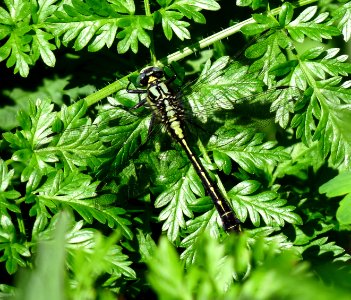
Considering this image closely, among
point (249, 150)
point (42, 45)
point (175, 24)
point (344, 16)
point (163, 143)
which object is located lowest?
point (249, 150)

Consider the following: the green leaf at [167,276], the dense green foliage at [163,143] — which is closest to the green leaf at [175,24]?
the dense green foliage at [163,143]

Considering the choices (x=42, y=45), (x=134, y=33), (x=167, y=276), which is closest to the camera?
(x=167, y=276)

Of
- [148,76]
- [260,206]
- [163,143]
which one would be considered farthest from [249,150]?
[148,76]

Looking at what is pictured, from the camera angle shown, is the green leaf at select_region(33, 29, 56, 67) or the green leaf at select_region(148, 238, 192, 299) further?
the green leaf at select_region(33, 29, 56, 67)

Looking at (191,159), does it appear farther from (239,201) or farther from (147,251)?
(147,251)

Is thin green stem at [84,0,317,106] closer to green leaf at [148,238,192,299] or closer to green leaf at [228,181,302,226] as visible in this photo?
green leaf at [228,181,302,226]

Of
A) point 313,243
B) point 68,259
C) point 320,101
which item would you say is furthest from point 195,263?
point 320,101

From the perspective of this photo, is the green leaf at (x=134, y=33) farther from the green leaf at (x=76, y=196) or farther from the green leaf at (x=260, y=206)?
the green leaf at (x=260, y=206)

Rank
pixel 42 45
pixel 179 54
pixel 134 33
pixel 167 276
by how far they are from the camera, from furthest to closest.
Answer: pixel 179 54
pixel 42 45
pixel 134 33
pixel 167 276

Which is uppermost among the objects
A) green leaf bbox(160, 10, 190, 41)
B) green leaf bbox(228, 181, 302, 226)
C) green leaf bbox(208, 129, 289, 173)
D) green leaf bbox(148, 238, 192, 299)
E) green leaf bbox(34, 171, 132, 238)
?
green leaf bbox(160, 10, 190, 41)

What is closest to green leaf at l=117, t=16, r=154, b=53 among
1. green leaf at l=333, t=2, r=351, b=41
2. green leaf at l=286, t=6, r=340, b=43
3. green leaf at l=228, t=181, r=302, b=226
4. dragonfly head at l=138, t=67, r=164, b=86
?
dragonfly head at l=138, t=67, r=164, b=86

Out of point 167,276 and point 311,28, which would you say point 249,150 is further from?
point 167,276
